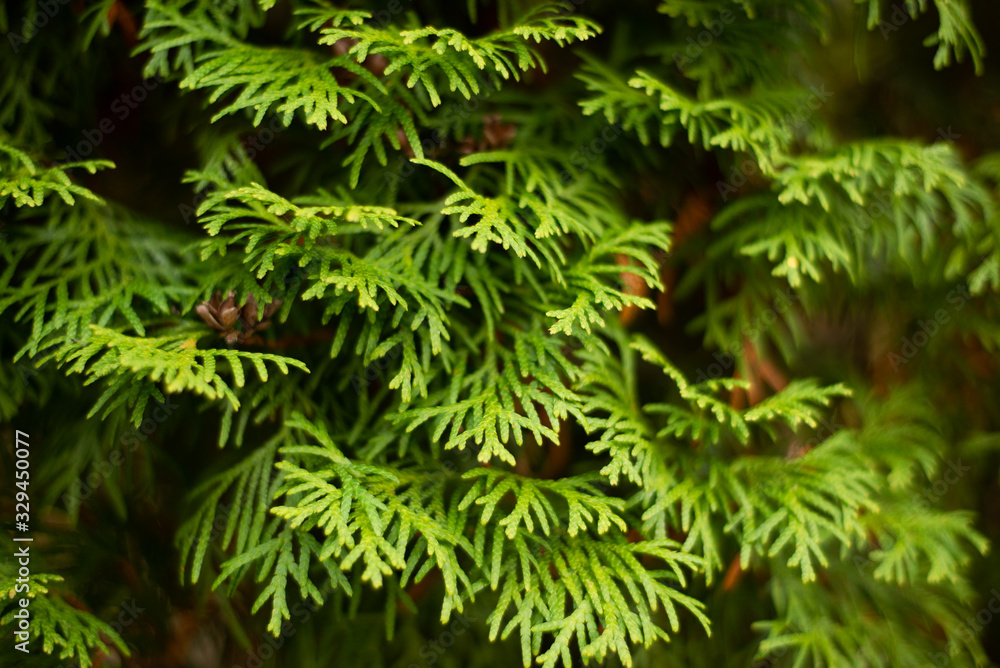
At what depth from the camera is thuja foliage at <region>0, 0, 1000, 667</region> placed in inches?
43.0

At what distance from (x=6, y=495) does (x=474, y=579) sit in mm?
952

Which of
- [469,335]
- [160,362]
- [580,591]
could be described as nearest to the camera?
[160,362]

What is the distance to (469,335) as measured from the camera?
126 cm

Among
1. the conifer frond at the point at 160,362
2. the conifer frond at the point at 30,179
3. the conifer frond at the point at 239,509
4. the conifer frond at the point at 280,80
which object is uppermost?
the conifer frond at the point at 280,80

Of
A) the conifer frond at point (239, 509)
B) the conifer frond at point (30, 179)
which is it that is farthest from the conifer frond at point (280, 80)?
the conifer frond at point (239, 509)

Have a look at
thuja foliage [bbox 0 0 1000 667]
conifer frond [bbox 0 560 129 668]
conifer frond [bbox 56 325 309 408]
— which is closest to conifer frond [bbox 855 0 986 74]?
thuja foliage [bbox 0 0 1000 667]

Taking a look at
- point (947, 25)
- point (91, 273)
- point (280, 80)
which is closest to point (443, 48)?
point (280, 80)

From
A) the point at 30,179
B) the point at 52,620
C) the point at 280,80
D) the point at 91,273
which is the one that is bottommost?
the point at 52,620

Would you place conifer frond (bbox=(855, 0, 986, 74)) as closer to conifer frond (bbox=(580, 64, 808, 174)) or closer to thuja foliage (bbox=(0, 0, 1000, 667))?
thuja foliage (bbox=(0, 0, 1000, 667))

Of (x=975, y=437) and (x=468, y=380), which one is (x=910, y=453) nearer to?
(x=975, y=437)

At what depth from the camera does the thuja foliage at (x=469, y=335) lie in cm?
109

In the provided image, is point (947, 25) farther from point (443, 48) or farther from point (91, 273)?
point (91, 273)

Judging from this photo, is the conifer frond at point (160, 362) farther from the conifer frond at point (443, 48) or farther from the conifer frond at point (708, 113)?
the conifer frond at point (708, 113)

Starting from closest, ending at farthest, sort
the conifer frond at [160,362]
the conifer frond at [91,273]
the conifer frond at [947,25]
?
the conifer frond at [160,362]
the conifer frond at [91,273]
the conifer frond at [947,25]
